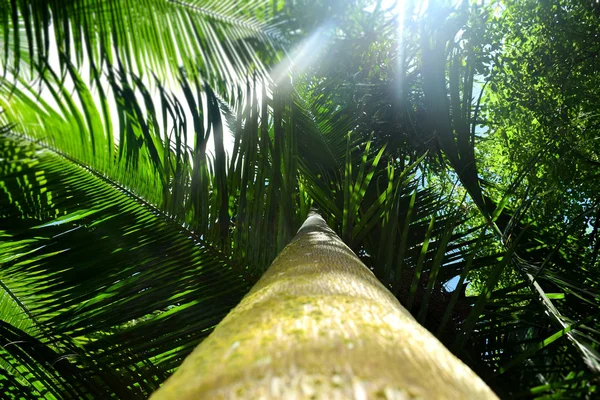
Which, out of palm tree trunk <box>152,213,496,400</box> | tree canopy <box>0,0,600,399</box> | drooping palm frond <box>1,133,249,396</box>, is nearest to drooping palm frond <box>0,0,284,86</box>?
tree canopy <box>0,0,600,399</box>

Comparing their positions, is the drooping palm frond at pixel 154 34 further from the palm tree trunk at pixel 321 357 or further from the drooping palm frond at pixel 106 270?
the palm tree trunk at pixel 321 357

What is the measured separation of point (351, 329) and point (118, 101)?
1350 millimetres

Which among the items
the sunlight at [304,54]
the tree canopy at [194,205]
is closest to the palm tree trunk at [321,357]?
the tree canopy at [194,205]

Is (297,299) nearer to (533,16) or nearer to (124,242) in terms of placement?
(124,242)

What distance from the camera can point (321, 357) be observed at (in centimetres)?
54

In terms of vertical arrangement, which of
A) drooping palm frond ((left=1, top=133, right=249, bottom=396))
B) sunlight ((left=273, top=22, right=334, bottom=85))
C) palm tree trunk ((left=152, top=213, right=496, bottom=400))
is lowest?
drooping palm frond ((left=1, top=133, right=249, bottom=396))

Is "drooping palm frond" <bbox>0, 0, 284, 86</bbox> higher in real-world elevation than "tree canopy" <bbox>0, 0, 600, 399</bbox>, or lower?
higher

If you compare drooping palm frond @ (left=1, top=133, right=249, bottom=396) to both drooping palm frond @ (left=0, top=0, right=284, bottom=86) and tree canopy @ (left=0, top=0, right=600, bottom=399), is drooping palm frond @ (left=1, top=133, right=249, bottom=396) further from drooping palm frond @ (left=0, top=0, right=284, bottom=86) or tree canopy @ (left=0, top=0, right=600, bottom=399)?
drooping palm frond @ (left=0, top=0, right=284, bottom=86)

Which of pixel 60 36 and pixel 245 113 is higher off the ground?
pixel 60 36

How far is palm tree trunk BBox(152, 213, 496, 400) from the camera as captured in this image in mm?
489

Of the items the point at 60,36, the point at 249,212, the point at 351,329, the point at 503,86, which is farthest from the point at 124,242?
the point at 503,86

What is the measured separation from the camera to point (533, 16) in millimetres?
6391

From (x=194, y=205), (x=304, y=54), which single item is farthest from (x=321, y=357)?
(x=194, y=205)

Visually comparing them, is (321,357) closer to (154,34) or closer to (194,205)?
(154,34)
